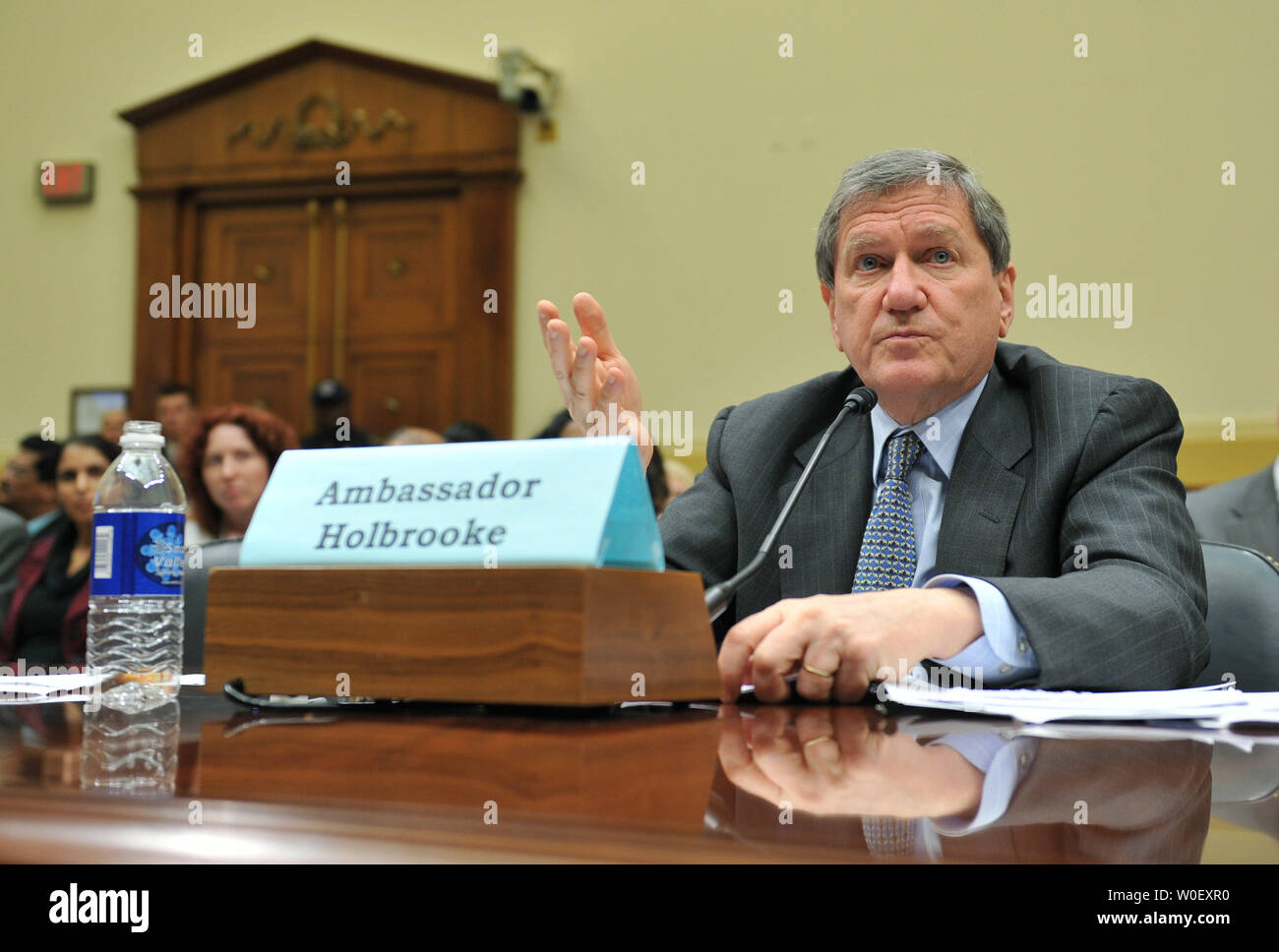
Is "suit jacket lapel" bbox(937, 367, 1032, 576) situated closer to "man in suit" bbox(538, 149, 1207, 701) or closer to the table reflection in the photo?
"man in suit" bbox(538, 149, 1207, 701)

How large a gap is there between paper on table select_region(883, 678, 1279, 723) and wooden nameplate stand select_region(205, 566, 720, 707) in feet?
0.59

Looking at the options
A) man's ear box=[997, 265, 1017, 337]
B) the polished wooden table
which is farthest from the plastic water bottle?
man's ear box=[997, 265, 1017, 337]

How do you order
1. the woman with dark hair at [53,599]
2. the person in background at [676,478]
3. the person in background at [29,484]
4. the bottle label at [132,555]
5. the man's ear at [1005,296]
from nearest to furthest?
the bottle label at [132,555] → the man's ear at [1005,296] → the woman with dark hair at [53,599] → the person in background at [676,478] → the person in background at [29,484]

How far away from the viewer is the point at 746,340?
187 inches

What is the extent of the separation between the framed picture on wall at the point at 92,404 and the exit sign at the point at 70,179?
2.69 ft

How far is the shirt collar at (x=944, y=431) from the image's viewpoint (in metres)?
1.48

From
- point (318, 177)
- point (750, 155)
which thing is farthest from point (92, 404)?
point (750, 155)

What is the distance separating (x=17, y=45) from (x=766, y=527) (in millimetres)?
5257

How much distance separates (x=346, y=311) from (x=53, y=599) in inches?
98.3

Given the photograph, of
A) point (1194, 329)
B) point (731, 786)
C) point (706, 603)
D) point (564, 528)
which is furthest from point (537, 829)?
point (1194, 329)

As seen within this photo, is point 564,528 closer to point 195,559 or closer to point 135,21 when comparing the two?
point 195,559

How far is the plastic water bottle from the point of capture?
93 cm

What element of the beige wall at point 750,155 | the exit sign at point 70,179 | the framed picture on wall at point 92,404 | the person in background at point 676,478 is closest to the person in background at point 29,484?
the framed picture on wall at point 92,404

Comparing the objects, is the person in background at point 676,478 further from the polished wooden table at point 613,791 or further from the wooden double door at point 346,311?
the polished wooden table at point 613,791
